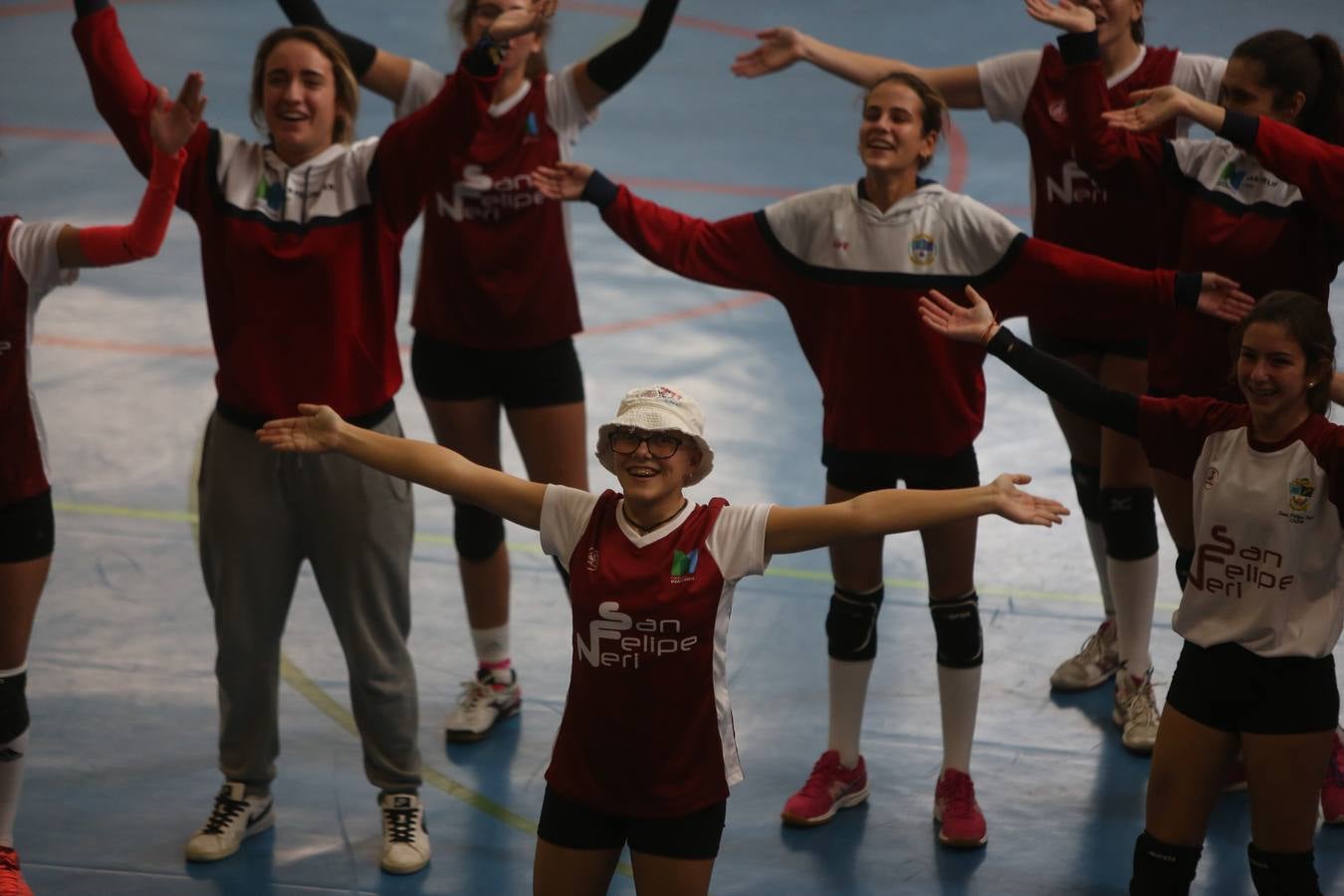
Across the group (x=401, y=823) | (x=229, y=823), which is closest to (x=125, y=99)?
(x=229, y=823)

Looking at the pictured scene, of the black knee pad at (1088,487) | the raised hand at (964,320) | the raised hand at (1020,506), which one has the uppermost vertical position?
the raised hand at (964,320)

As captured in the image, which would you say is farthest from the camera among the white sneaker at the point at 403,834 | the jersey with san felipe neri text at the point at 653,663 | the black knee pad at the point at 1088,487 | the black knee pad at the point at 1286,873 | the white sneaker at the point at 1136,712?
the black knee pad at the point at 1088,487

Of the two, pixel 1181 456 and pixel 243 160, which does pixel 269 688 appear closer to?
pixel 243 160

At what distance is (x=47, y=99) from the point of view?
13195 mm

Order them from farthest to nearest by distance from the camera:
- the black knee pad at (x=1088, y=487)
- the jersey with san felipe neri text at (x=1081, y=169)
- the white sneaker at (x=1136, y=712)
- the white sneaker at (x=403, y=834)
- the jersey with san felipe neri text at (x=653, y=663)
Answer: the black knee pad at (x=1088, y=487) → the white sneaker at (x=1136, y=712) → the jersey with san felipe neri text at (x=1081, y=169) → the white sneaker at (x=403, y=834) → the jersey with san felipe neri text at (x=653, y=663)

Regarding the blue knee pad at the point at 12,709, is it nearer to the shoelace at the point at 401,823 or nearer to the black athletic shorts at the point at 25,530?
the black athletic shorts at the point at 25,530

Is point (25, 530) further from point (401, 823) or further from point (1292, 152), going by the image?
point (1292, 152)

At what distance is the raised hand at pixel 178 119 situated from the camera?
4820 mm

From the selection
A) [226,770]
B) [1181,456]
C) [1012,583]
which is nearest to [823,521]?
[1181,456]

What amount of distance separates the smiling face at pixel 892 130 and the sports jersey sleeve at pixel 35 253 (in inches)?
91.2

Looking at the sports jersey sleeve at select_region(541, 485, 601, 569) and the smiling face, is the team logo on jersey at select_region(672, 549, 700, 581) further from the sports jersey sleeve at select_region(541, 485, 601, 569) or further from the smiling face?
the smiling face

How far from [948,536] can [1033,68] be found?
5.52 ft

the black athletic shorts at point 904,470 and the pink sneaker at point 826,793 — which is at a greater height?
the black athletic shorts at point 904,470

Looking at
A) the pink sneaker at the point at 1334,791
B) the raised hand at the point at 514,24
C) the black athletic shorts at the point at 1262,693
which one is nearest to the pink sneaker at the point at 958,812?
the pink sneaker at the point at 1334,791
